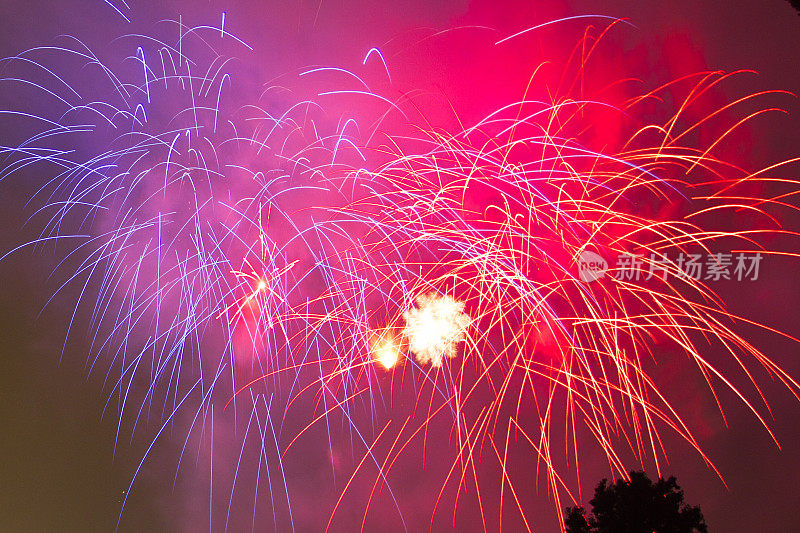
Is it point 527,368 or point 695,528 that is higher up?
point 527,368

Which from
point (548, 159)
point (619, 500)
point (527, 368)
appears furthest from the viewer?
point (619, 500)

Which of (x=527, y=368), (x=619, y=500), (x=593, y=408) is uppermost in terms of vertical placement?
(x=527, y=368)

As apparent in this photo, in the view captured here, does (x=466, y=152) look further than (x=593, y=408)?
Yes

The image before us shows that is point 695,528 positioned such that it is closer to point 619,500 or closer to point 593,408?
point 619,500

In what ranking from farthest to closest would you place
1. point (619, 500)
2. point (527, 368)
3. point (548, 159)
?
point (619, 500), point (548, 159), point (527, 368)

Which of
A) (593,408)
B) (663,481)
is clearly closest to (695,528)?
(663,481)

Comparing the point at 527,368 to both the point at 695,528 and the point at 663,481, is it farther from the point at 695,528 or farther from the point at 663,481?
the point at 695,528
